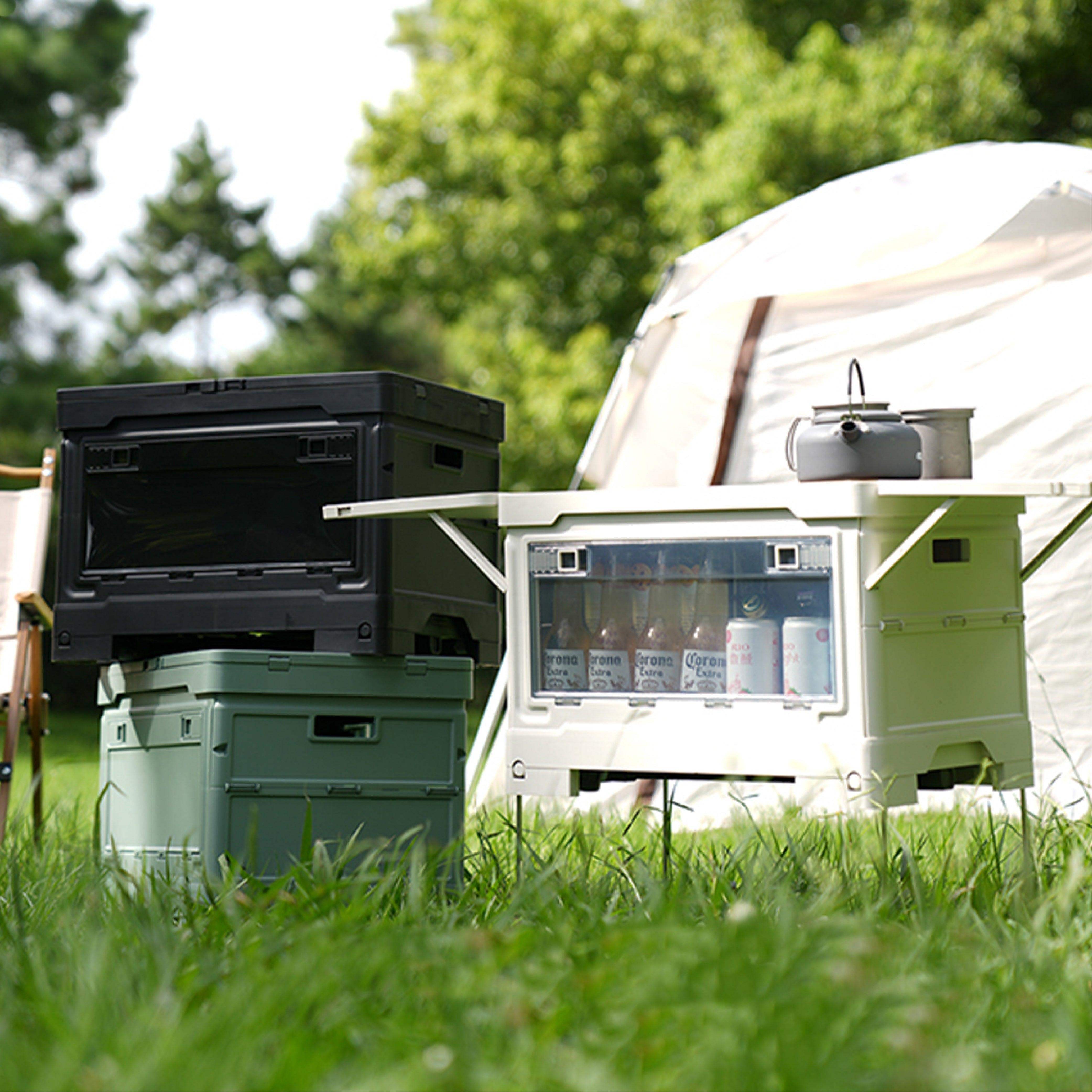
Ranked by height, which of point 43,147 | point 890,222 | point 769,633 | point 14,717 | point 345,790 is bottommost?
point 345,790

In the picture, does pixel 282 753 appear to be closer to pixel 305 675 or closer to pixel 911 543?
pixel 305 675

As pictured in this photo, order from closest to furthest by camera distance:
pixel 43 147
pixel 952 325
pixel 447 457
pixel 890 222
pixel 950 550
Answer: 1. pixel 950 550
2. pixel 447 457
3. pixel 890 222
4. pixel 952 325
5. pixel 43 147

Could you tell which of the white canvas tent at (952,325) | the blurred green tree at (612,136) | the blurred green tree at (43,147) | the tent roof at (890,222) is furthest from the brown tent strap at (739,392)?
the blurred green tree at (43,147)

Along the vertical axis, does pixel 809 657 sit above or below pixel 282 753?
above

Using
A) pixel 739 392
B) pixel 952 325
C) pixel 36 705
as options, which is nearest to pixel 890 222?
pixel 952 325

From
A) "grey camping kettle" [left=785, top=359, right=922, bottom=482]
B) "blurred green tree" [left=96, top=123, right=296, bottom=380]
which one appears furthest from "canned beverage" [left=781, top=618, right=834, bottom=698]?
"blurred green tree" [left=96, top=123, right=296, bottom=380]

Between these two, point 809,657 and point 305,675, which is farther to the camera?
point 305,675

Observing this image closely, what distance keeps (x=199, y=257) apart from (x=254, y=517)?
21.6 metres

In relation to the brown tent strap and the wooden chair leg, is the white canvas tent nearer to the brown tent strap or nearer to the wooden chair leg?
the brown tent strap

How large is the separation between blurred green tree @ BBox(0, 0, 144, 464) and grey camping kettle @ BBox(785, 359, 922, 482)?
31.0ft

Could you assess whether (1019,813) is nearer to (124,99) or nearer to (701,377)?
(701,377)

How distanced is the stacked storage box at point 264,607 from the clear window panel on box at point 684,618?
417 millimetres

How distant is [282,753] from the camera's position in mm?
2707

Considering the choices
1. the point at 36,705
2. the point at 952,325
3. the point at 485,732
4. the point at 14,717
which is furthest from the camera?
the point at 485,732
